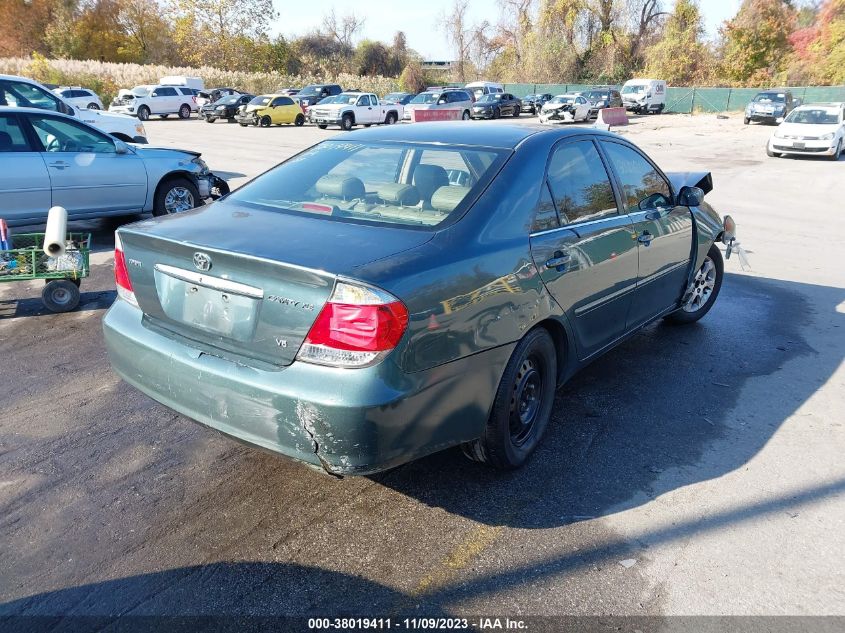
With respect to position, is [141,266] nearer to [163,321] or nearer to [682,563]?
[163,321]

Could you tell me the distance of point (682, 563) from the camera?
297 cm

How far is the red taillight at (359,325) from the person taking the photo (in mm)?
2684

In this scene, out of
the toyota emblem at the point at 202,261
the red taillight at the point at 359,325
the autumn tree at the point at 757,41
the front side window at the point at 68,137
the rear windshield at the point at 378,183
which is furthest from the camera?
the autumn tree at the point at 757,41

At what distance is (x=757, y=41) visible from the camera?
55.9 m

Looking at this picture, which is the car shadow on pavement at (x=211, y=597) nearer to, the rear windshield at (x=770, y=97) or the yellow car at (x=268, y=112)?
the yellow car at (x=268, y=112)

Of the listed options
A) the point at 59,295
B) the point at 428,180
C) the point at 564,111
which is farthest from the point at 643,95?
the point at 428,180

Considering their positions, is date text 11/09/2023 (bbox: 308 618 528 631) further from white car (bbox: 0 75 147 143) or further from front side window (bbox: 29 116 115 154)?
white car (bbox: 0 75 147 143)

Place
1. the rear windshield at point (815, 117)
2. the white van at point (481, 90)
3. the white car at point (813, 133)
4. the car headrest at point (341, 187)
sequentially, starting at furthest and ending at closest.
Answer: the white van at point (481, 90)
the rear windshield at point (815, 117)
the white car at point (813, 133)
the car headrest at point (341, 187)

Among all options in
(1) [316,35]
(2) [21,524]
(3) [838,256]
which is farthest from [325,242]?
(1) [316,35]

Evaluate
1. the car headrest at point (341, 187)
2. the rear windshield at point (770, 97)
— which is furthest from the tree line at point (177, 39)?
the car headrest at point (341, 187)

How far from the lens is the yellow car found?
32.4 metres

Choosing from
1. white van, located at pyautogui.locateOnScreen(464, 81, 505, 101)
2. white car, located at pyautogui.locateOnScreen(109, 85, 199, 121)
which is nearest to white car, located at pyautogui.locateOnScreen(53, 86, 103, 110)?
white car, located at pyautogui.locateOnScreen(109, 85, 199, 121)

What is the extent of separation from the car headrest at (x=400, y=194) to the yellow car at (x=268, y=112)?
30.9m

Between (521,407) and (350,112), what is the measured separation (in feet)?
99.9
